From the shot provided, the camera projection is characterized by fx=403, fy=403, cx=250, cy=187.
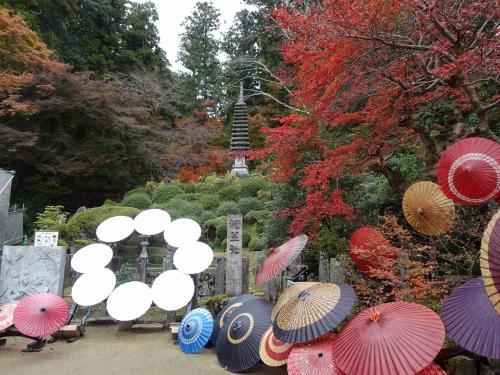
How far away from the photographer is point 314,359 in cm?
463

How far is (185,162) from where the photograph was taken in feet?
72.2

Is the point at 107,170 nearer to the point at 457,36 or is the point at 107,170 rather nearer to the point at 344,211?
the point at 344,211

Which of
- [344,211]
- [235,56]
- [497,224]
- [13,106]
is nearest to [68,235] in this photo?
[13,106]

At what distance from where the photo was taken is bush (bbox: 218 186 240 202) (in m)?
17.6

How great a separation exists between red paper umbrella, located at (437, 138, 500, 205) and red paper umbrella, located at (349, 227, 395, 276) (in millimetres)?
1408

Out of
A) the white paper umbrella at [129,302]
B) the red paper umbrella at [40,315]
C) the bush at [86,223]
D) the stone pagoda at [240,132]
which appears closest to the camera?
the red paper umbrella at [40,315]

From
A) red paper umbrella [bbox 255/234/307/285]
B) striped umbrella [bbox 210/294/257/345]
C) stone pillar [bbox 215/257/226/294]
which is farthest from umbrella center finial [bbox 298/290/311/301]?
stone pillar [bbox 215/257/226/294]

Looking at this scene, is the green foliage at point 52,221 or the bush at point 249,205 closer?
the green foliage at point 52,221

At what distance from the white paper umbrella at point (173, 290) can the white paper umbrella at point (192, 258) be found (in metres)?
0.14

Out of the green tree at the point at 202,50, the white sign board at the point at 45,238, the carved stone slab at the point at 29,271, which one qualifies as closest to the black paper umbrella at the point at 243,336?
the carved stone slab at the point at 29,271

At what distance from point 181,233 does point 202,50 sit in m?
24.8

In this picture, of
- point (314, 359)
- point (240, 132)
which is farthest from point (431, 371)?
point (240, 132)

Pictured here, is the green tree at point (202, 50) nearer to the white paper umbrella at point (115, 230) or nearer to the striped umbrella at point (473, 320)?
the white paper umbrella at point (115, 230)

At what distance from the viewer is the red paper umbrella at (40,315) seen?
6.47m
